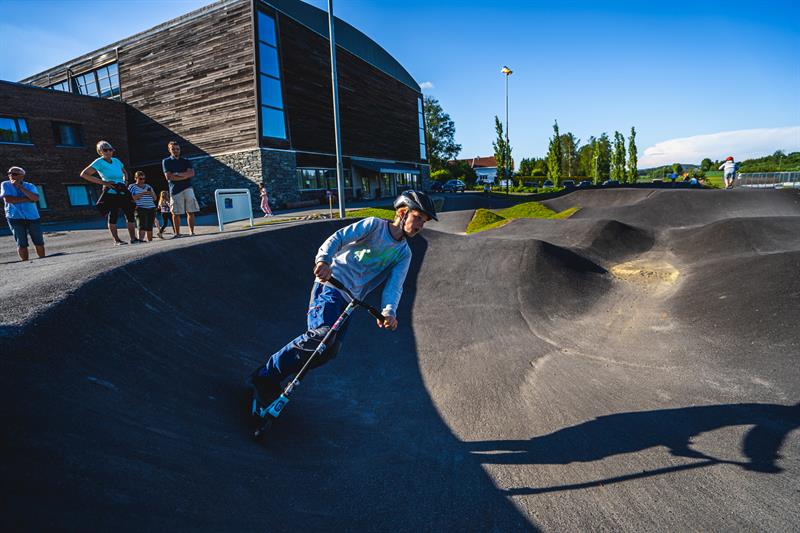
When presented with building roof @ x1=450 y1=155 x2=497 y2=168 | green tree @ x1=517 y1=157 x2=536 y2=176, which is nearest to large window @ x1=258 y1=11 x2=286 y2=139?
green tree @ x1=517 y1=157 x2=536 y2=176

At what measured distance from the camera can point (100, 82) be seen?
28422mm

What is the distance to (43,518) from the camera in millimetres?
1564

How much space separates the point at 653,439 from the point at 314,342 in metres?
3.22

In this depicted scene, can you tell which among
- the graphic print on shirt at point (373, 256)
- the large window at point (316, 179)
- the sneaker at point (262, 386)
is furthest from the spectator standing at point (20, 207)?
the large window at point (316, 179)

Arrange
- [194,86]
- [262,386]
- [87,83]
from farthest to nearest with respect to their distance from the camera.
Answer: [87,83] → [194,86] → [262,386]

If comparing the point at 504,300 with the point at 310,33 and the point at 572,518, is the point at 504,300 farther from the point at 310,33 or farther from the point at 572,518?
the point at 310,33

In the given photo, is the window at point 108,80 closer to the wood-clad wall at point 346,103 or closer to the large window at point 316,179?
the wood-clad wall at point 346,103

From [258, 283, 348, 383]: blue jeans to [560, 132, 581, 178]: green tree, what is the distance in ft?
286

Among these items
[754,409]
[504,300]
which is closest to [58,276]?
[504,300]

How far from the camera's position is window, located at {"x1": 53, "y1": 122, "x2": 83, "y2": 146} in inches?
929

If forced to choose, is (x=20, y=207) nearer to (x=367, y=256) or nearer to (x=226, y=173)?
(x=367, y=256)

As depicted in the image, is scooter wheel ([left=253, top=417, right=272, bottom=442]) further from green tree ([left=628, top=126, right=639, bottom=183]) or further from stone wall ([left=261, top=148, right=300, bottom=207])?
green tree ([left=628, top=126, right=639, bottom=183])

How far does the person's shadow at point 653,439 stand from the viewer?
10.0ft


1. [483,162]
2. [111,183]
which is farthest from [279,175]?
[483,162]
